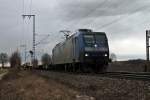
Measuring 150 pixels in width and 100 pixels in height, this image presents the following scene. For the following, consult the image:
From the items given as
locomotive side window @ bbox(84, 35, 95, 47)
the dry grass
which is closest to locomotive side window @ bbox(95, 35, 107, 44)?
locomotive side window @ bbox(84, 35, 95, 47)

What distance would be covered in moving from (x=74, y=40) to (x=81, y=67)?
11.2 ft

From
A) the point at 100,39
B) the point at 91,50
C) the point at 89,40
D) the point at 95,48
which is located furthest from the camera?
the point at 100,39

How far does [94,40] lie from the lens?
3288 cm

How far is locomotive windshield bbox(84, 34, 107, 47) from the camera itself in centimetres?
3262

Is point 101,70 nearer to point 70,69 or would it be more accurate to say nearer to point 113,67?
point 70,69

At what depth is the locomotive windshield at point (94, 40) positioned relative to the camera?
1284 inches

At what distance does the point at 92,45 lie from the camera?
32.6m

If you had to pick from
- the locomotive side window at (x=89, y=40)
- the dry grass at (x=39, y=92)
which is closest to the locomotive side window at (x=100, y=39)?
the locomotive side window at (x=89, y=40)

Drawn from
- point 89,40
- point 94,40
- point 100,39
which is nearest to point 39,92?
point 89,40

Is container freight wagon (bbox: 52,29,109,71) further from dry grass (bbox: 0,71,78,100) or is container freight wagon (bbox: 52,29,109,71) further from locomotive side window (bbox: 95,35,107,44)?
dry grass (bbox: 0,71,78,100)

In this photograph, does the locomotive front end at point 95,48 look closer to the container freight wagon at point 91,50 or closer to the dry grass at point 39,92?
the container freight wagon at point 91,50

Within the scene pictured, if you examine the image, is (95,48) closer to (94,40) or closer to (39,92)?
(94,40)

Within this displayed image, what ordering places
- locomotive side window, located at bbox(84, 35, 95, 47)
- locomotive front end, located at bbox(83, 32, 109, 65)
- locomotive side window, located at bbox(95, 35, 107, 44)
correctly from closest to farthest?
locomotive front end, located at bbox(83, 32, 109, 65) → locomotive side window, located at bbox(84, 35, 95, 47) → locomotive side window, located at bbox(95, 35, 107, 44)

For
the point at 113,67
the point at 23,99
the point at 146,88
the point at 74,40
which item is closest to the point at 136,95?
the point at 146,88
